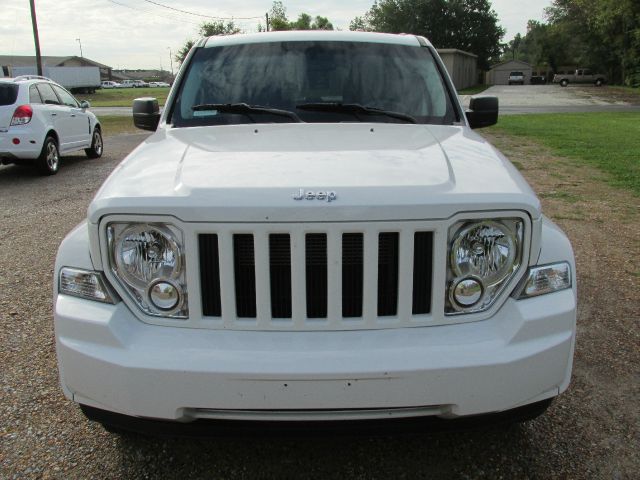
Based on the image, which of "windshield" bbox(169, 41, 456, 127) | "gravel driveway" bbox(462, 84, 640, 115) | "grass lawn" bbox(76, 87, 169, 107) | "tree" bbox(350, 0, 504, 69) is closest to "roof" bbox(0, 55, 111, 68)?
"grass lawn" bbox(76, 87, 169, 107)

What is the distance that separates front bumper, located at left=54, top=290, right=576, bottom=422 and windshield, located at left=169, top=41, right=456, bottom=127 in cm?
155

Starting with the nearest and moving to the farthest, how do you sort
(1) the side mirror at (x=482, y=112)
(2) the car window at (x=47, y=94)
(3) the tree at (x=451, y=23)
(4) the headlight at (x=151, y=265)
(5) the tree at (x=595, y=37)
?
1. (4) the headlight at (x=151, y=265)
2. (1) the side mirror at (x=482, y=112)
3. (2) the car window at (x=47, y=94)
4. (5) the tree at (x=595, y=37)
5. (3) the tree at (x=451, y=23)

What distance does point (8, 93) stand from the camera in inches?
383

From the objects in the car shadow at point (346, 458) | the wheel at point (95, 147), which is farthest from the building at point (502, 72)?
the car shadow at point (346, 458)

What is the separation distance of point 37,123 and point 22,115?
26 centimetres

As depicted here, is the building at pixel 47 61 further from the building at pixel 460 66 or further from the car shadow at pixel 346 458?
the car shadow at pixel 346 458

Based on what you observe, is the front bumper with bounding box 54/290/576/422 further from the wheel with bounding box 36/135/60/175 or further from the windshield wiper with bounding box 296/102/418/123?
the wheel with bounding box 36/135/60/175

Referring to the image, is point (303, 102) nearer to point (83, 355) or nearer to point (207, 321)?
point (207, 321)

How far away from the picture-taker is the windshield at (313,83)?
3.33m

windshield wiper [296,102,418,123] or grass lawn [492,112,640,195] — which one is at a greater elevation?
windshield wiper [296,102,418,123]

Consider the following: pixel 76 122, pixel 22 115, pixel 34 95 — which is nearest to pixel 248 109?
pixel 22 115

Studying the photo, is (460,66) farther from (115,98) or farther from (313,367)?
(313,367)

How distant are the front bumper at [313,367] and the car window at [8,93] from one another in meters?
8.97

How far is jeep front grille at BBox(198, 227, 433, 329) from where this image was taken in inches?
79.1
